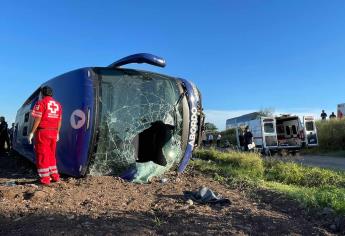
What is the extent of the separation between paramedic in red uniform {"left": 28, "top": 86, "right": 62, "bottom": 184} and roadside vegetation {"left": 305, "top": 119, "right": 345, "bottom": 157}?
74.9 feet

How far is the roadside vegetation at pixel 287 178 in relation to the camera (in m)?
7.58

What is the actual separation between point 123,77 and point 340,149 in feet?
76.6

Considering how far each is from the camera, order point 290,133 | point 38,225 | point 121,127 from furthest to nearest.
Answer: point 290,133 → point 121,127 → point 38,225

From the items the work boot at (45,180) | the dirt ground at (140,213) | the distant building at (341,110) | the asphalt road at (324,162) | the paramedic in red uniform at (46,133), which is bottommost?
the dirt ground at (140,213)

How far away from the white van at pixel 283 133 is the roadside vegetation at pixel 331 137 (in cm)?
208

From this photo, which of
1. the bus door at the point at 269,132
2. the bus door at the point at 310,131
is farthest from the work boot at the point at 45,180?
the bus door at the point at 310,131

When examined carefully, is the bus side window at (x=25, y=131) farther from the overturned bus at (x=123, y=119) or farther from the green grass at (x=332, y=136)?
the green grass at (x=332, y=136)

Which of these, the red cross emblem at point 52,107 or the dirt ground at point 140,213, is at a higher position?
the red cross emblem at point 52,107

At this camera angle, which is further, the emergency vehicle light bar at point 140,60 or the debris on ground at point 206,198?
the emergency vehicle light bar at point 140,60

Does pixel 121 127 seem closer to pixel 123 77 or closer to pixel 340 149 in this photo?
pixel 123 77

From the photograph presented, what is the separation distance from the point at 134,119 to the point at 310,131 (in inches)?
781

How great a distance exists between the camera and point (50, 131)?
8.51 metres

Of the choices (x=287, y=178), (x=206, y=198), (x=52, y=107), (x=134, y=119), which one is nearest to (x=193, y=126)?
(x=134, y=119)

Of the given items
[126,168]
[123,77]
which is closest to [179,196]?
[126,168]
